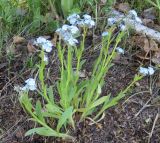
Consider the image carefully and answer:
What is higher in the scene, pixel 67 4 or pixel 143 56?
pixel 67 4

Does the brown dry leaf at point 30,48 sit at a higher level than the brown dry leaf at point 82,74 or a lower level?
higher

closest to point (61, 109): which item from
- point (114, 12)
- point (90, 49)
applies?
point (90, 49)

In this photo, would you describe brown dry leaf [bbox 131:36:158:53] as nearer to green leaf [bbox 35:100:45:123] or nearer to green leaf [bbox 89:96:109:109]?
green leaf [bbox 89:96:109:109]

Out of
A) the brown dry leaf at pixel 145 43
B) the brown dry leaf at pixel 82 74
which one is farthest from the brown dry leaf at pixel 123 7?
the brown dry leaf at pixel 82 74

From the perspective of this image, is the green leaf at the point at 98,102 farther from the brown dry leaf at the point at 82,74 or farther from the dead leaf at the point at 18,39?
the dead leaf at the point at 18,39

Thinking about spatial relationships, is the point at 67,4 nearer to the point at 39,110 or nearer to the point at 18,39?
the point at 18,39

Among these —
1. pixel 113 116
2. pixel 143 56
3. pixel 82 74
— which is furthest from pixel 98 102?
pixel 143 56

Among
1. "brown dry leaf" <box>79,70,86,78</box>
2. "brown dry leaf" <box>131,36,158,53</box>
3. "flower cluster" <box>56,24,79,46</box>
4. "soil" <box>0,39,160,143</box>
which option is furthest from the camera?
"brown dry leaf" <box>131,36,158,53</box>

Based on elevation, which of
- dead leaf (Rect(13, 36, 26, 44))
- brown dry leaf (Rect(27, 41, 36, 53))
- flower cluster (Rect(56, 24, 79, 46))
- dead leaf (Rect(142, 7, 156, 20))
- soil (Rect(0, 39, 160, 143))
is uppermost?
flower cluster (Rect(56, 24, 79, 46))

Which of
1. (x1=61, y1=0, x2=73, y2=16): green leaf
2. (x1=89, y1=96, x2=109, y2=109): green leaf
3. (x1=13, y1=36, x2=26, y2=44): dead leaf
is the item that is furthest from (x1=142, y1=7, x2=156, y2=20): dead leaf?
(x1=89, y1=96, x2=109, y2=109): green leaf

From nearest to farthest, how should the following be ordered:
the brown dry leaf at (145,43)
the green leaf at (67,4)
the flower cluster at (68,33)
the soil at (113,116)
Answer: the flower cluster at (68,33) < the soil at (113,116) < the brown dry leaf at (145,43) < the green leaf at (67,4)
